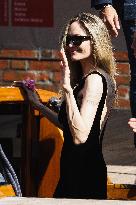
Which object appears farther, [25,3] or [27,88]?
[25,3]

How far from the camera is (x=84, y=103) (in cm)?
359

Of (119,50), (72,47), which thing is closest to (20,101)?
(72,47)

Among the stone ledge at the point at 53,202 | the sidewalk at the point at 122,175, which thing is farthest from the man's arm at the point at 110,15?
the stone ledge at the point at 53,202

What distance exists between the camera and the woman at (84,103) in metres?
3.59

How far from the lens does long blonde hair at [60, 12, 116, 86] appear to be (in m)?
3.71

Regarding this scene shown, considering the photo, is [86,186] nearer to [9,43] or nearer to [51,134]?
[51,134]

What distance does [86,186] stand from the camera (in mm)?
3682

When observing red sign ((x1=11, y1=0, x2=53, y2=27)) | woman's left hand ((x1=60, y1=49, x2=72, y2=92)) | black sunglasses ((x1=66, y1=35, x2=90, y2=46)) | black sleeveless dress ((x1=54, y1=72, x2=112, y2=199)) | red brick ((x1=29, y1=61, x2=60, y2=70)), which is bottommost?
red brick ((x1=29, y1=61, x2=60, y2=70))

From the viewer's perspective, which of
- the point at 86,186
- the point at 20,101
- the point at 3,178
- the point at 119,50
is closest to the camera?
the point at 86,186

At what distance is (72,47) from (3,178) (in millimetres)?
712

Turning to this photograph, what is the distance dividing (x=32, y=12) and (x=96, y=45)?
6.55 metres

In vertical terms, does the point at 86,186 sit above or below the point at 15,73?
above

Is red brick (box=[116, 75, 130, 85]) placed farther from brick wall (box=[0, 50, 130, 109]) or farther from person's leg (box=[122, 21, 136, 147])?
person's leg (box=[122, 21, 136, 147])

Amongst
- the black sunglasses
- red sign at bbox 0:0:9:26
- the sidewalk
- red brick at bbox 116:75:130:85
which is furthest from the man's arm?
red sign at bbox 0:0:9:26
